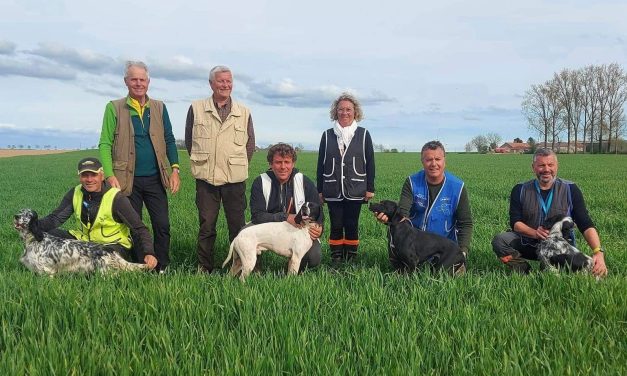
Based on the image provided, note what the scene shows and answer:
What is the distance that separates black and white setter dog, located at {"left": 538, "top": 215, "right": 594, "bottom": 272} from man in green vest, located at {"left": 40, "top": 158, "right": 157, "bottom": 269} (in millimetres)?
4584

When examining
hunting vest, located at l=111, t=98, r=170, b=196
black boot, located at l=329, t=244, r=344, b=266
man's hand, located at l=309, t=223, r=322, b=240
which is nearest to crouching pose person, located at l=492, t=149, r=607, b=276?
black boot, located at l=329, t=244, r=344, b=266

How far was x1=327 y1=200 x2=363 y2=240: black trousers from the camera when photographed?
6910 millimetres

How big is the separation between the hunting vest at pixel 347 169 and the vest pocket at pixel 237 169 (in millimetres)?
1242

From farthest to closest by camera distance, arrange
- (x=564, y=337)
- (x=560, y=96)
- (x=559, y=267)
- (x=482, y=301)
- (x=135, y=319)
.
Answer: (x=560, y=96) → (x=559, y=267) → (x=482, y=301) → (x=135, y=319) → (x=564, y=337)

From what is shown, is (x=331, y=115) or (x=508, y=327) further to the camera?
(x=331, y=115)

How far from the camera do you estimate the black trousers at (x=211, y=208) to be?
6434 millimetres

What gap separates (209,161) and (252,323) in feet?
10.5

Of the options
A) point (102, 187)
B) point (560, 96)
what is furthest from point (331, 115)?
point (560, 96)

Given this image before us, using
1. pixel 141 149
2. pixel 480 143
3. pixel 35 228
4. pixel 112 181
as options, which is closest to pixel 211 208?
pixel 141 149

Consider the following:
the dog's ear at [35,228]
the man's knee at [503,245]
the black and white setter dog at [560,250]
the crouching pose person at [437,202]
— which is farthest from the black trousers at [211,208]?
the black and white setter dog at [560,250]

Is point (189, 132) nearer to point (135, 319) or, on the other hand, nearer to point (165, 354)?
point (135, 319)

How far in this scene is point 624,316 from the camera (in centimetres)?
385

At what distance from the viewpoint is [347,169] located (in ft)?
22.1

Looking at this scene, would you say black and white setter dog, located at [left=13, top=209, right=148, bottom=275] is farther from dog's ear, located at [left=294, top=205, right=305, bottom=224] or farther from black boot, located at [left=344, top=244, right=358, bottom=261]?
black boot, located at [left=344, top=244, right=358, bottom=261]
